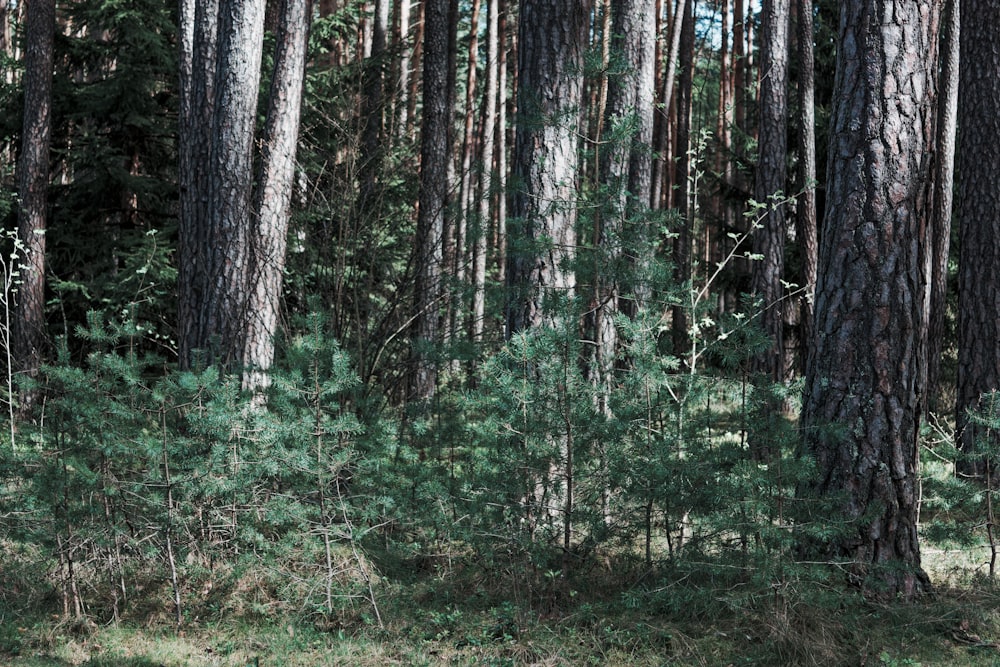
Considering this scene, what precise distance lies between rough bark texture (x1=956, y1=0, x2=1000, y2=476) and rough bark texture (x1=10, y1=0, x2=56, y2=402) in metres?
10.9

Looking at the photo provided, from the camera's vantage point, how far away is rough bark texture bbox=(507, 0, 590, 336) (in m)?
6.16

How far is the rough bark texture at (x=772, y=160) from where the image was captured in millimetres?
11484

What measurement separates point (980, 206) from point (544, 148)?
4.52 metres

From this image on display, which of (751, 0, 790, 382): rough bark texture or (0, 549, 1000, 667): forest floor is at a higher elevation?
(751, 0, 790, 382): rough bark texture

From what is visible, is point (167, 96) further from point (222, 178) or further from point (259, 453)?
point (259, 453)

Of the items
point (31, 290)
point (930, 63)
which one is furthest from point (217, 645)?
point (31, 290)

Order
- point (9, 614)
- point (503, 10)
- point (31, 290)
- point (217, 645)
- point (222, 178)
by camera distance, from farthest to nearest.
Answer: point (503, 10) → point (31, 290) → point (222, 178) → point (9, 614) → point (217, 645)

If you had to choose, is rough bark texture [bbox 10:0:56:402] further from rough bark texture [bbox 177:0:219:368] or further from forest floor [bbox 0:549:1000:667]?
forest floor [bbox 0:549:1000:667]

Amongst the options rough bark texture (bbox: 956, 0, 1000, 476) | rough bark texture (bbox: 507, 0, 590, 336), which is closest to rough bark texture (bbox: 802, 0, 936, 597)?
rough bark texture (bbox: 507, 0, 590, 336)

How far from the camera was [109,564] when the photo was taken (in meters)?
5.16

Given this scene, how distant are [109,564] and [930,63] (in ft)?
18.5

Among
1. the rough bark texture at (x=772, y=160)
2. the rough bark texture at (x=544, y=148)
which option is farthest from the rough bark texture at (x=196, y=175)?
the rough bark texture at (x=772, y=160)

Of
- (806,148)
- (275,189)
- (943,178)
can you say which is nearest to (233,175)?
(275,189)

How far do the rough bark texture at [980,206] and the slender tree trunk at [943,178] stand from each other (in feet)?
6.18
